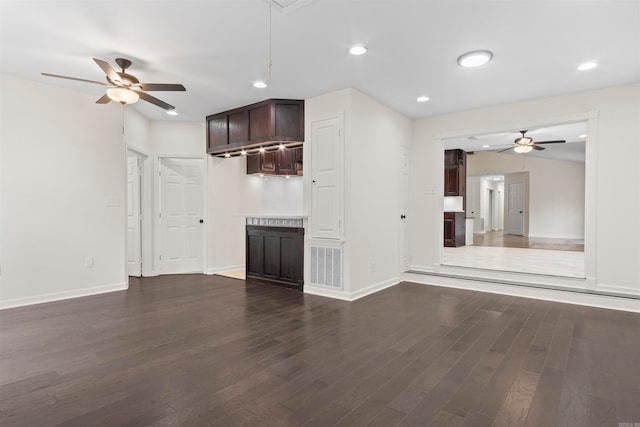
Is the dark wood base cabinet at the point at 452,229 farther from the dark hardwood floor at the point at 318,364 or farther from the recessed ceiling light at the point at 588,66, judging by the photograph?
the recessed ceiling light at the point at 588,66

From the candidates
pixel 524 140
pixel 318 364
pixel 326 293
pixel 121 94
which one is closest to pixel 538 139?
pixel 524 140

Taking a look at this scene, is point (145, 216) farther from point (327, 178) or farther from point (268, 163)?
point (327, 178)

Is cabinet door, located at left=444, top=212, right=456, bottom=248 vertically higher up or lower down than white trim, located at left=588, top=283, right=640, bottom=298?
higher up

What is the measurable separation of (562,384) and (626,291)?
2962 millimetres

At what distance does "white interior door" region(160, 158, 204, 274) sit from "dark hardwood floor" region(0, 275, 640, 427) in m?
1.96

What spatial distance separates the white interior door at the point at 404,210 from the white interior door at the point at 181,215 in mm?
3686

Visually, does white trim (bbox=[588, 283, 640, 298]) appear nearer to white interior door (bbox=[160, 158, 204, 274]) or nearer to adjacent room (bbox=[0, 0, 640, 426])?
adjacent room (bbox=[0, 0, 640, 426])

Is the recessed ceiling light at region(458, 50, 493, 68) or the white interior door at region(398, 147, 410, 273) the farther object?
the white interior door at region(398, 147, 410, 273)

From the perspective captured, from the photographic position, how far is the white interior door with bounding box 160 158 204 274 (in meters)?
6.11

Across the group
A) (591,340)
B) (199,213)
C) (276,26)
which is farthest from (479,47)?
(199,213)

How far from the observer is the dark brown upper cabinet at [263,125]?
4.92 m

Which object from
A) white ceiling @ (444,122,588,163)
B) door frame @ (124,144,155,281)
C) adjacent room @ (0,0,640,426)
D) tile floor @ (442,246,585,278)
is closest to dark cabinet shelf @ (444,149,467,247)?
white ceiling @ (444,122,588,163)

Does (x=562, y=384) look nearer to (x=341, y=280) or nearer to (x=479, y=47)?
(x=341, y=280)

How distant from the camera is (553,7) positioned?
103 inches
